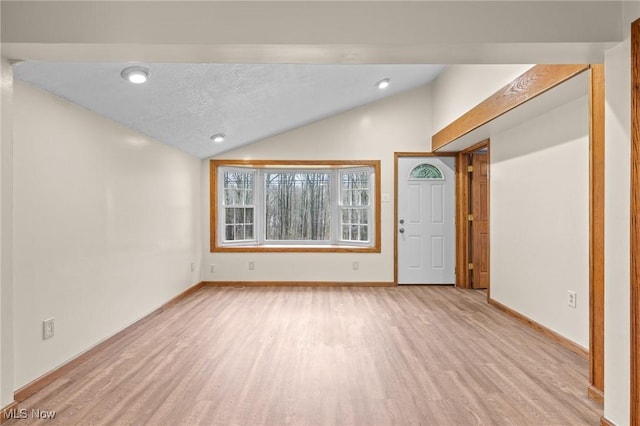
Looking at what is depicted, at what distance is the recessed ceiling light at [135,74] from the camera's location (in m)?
2.39

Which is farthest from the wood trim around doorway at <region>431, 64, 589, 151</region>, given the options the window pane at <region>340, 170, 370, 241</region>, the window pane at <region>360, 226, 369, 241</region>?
the window pane at <region>360, 226, 369, 241</region>

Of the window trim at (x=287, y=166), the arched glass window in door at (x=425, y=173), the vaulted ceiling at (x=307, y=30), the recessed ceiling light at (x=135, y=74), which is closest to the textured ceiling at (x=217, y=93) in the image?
the recessed ceiling light at (x=135, y=74)

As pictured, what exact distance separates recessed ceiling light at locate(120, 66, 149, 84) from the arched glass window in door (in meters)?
3.81

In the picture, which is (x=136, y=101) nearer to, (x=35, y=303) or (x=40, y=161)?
(x=40, y=161)

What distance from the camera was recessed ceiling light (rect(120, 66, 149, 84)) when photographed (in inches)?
93.9

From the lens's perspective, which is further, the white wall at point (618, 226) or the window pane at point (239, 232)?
the window pane at point (239, 232)

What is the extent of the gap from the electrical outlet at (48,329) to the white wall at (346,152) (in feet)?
9.50

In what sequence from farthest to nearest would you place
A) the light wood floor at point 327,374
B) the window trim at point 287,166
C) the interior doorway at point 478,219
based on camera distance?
1. the window trim at point 287,166
2. the interior doorway at point 478,219
3. the light wood floor at point 327,374

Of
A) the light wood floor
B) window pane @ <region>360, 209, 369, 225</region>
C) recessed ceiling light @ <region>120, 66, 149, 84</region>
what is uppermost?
recessed ceiling light @ <region>120, 66, 149, 84</region>

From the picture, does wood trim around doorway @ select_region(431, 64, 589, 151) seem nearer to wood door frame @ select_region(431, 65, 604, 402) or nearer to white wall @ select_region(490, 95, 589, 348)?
wood door frame @ select_region(431, 65, 604, 402)

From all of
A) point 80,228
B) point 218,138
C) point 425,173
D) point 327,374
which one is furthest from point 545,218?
point 80,228

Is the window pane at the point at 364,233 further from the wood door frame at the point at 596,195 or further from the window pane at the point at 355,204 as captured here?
the wood door frame at the point at 596,195

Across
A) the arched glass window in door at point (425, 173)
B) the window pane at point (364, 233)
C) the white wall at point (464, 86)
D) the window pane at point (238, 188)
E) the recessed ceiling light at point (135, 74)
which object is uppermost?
the white wall at point (464, 86)

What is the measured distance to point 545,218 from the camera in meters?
3.21
